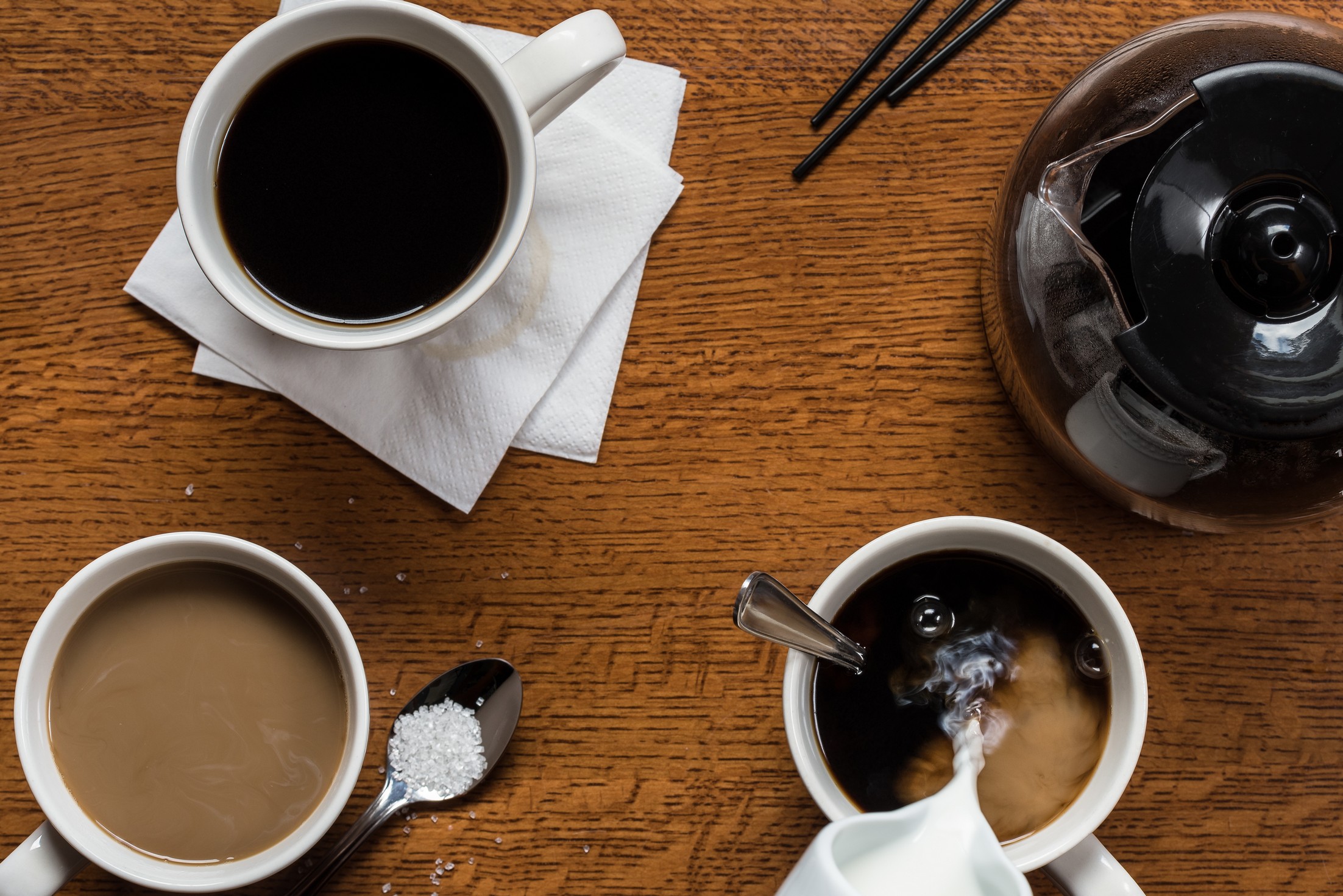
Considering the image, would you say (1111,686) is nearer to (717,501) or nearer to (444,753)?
(717,501)

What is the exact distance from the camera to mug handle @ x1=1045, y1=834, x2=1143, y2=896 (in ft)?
2.19

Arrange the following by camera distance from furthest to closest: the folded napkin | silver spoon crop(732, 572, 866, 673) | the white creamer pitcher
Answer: the folded napkin → silver spoon crop(732, 572, 866, 673) → the white creamer pitcher

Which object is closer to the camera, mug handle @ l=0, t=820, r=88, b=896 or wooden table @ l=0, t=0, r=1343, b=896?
mug handle @ l=0, t=820, r=88, b=896

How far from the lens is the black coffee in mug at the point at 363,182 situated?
68 centimetres

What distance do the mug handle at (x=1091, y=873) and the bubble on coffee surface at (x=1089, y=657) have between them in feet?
0.38

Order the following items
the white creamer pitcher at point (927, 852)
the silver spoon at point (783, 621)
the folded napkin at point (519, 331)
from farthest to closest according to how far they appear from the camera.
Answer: the folded napkin at point (519, 331)
the silver spoon at point (783, 621)
the white creamer pitcher at point (927, 852)

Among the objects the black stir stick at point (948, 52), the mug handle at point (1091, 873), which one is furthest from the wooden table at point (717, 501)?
the mug handle at point (1091, 873)

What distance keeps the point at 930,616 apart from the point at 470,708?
374 millimetres

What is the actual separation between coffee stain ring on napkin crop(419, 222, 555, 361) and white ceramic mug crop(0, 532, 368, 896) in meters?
0.21

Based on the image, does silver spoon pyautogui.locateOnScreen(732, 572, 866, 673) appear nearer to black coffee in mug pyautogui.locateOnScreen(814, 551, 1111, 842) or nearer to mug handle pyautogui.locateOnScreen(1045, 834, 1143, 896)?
black coffee in mug pyautogui.locateOnScreen(814, 551, 1111, 842)

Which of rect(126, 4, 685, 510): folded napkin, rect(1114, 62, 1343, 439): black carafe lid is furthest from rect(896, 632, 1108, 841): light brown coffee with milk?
rect(126, 4, 685, 510): folded napkin

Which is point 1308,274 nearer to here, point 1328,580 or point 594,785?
point 1328,580

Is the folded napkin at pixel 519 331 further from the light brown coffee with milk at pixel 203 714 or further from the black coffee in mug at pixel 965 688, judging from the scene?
the black coffee in mug at pixel 965 688

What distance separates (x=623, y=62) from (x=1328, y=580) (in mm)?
722
